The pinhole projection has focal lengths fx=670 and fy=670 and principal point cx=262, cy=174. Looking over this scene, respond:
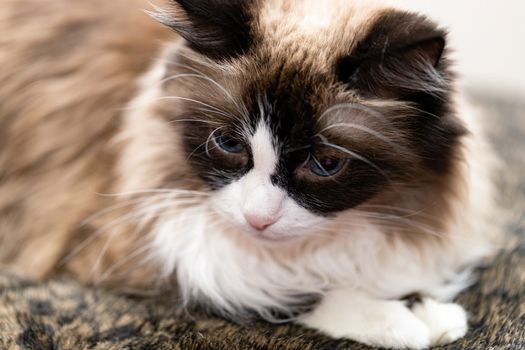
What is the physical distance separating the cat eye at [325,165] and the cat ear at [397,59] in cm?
13

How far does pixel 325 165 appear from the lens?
3.84 ft

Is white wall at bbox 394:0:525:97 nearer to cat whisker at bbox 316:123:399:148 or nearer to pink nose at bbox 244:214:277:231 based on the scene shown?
cat whisker at bbox 316:123:399:148

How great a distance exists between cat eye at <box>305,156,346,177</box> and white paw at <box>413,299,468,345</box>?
0.39 metres

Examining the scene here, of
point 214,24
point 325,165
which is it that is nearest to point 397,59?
point 325,165

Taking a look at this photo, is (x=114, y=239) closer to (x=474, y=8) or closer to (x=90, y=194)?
(x=90, y=194)

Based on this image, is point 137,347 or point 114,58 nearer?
point 137,347

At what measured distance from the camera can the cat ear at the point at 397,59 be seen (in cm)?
109

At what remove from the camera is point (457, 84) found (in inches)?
52.9

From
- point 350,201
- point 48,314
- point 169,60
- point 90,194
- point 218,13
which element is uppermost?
point 218,13

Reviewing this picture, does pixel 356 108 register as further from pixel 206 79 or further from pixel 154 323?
pixel 154 323

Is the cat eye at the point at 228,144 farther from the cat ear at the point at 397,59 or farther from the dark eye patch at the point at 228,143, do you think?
the cat ear at the point at 397,59

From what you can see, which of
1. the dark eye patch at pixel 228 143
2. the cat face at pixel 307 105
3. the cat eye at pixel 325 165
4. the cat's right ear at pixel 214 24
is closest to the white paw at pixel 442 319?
the cat face at pixel 307 105

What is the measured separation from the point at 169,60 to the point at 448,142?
580 millimetres

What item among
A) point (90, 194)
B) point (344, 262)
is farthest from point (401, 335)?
point (90, 194)
